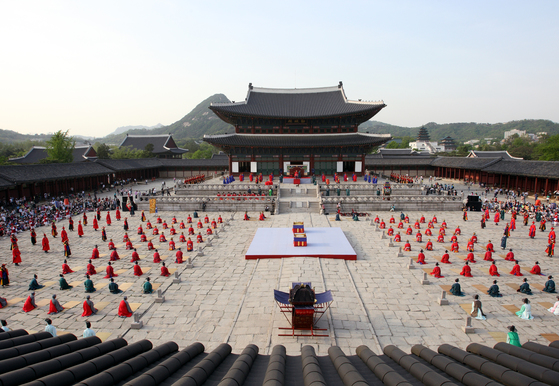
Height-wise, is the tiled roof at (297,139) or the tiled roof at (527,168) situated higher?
the tiled roof at (297,139)

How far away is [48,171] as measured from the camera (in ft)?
139

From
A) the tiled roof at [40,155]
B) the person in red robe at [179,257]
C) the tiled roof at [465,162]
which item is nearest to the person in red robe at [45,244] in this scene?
the person in red robe at [179,257]

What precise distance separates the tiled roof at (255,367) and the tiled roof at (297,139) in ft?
128

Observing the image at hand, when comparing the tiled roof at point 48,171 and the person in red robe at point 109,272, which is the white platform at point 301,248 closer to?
the person in red robe at point 109,272

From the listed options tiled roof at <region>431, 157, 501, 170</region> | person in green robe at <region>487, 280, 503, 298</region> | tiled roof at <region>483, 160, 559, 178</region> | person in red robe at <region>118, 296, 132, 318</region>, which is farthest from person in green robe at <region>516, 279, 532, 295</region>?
tiled roof at <region>431, 157, 501, 170</region>

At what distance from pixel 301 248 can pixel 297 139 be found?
28.4 m

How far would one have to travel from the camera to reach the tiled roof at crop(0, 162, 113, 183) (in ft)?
121

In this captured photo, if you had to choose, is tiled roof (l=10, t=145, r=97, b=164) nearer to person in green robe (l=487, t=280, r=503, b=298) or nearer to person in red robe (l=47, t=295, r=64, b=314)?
person in red robe (l=47, t=295, r=64, b=314)

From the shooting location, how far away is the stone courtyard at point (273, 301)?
37.4ft

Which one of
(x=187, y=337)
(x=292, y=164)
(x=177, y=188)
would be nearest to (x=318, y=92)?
(x=292, y=164)

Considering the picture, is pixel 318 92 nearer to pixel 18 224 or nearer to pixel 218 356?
pixel 18 224

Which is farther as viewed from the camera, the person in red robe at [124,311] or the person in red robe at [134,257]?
the person in red robe at [134,257]

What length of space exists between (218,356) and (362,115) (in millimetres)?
45424

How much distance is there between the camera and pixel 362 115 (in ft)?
154
